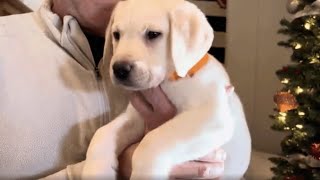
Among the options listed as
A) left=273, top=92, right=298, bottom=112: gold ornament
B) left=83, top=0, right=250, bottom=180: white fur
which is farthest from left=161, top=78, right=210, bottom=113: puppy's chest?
left=273, top=92, right=298, bottom=112: gold ornament

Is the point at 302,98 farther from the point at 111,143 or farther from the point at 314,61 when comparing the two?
the point at 111,143

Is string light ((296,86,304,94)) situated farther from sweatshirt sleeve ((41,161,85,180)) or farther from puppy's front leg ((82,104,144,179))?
sweatshirt sleeve ((41,161,85,180))

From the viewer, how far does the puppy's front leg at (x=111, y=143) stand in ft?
3.84

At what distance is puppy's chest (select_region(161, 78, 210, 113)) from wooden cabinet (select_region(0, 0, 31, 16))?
3.60ft

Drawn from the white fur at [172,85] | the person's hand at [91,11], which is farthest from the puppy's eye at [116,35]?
the person's hand at [91,11]

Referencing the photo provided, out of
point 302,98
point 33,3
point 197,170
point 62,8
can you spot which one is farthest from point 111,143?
point 33,3

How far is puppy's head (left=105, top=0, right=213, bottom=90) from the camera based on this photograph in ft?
3.66

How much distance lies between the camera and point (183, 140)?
42.2 inches

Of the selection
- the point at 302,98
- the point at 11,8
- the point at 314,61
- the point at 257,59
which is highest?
the point at 11,8

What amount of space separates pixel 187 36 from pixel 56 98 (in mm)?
388

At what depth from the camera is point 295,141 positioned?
213 centimetres

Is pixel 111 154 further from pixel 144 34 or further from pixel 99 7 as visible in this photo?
pixel 99 7

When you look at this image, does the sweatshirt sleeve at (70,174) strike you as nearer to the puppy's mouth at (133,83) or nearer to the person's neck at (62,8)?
the puppy's mouth at (133,83)

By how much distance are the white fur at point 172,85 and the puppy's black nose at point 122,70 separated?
0.5 inches
